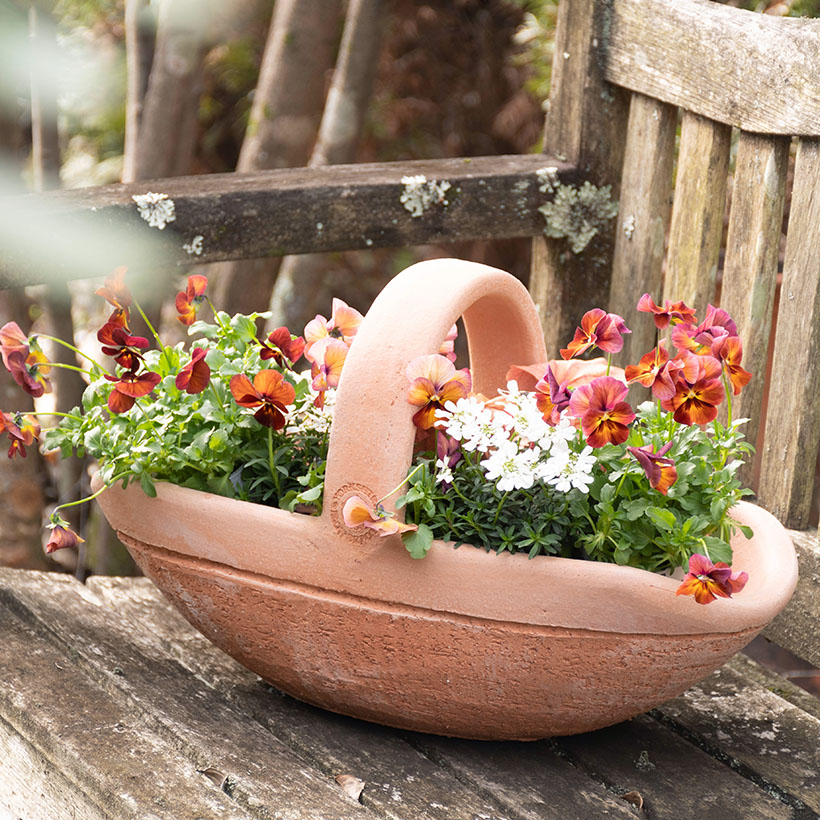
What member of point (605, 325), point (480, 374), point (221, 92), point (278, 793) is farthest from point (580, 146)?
point (221, 92)

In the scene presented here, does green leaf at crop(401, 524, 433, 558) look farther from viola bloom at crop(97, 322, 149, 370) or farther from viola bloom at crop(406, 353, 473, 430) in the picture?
viola bloom at crop(97, 322, 149, 370)

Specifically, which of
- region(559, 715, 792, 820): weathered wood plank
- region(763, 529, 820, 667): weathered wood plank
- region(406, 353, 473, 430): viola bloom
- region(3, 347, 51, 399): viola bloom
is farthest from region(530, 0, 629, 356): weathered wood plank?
region(3, 347, 51, 399): viola bloom

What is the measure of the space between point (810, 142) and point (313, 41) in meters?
1.57

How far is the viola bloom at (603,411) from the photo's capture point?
41.9 inches

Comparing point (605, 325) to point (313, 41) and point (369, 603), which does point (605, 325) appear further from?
point (313, 41)

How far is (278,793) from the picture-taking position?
120 cm

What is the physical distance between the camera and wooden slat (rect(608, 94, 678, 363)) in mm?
1945

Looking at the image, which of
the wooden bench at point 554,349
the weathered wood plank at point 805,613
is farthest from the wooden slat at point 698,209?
the weathered wood plank at point 805,613

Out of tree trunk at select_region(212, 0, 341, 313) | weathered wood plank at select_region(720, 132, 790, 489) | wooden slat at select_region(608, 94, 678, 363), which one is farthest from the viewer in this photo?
tree trunk at select_region(212, 0, 341, 313)

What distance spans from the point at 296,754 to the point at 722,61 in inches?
49.0

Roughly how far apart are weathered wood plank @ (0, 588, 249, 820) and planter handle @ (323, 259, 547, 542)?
0.35m

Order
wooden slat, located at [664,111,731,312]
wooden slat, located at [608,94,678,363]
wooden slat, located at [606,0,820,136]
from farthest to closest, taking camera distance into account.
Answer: wooden slat, located at [608,94,678,363], wooden slat, located at [664,111,731,312], wooden slat, located at [606,0,820,136]

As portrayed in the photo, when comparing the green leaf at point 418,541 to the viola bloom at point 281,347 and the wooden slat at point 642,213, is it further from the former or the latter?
the wooden slat at point 642,213

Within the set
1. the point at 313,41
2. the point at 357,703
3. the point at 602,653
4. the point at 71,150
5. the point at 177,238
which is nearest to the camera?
the point at 602,653
